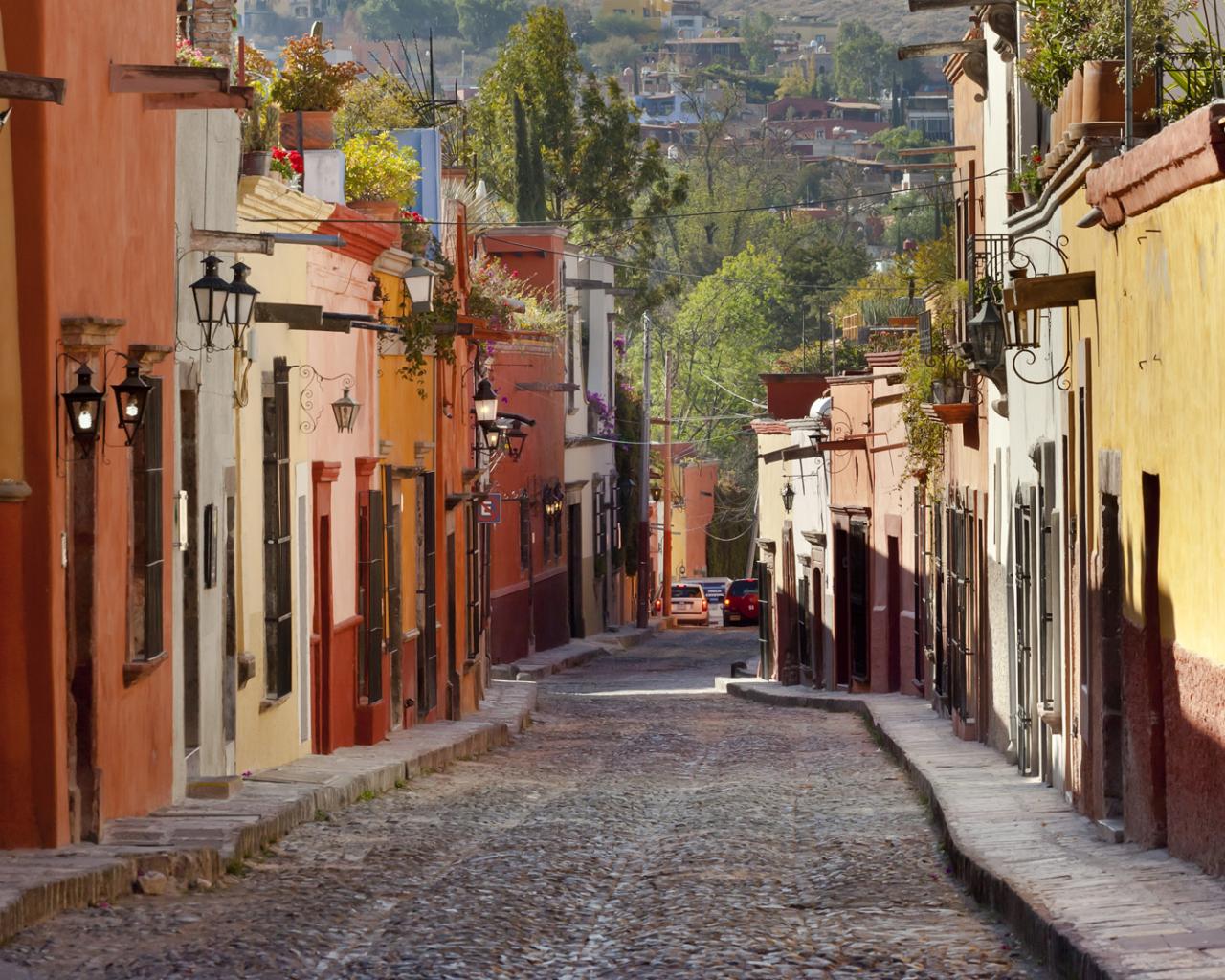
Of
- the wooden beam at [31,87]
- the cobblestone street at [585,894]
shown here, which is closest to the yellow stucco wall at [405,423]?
the cobblestone street at [585,894]

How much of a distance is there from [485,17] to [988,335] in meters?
185

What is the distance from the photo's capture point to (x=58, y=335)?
1078cm

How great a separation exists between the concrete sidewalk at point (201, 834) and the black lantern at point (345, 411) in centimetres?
270

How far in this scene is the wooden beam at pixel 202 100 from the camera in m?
12.4

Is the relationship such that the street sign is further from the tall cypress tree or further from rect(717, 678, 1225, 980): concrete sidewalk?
the tall cypress tree

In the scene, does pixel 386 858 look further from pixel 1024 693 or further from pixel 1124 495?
pixel 1024 693

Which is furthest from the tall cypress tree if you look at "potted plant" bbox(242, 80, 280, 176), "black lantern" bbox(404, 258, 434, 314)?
"potted plant" bbox(242, 80, 280, 176)

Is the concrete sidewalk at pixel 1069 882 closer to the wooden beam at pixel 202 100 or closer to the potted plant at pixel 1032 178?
the potted plant at pixel 1032 178

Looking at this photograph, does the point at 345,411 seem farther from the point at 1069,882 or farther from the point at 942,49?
the point at 1069,882

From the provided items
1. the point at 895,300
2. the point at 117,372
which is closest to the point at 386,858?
the point at 117,372

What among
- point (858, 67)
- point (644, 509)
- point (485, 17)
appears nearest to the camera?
point (644, 509)

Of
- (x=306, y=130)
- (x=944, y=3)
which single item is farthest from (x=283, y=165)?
(x=944, y=3)

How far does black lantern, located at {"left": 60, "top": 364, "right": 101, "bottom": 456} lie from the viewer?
1065cm

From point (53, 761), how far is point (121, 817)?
1474mm
